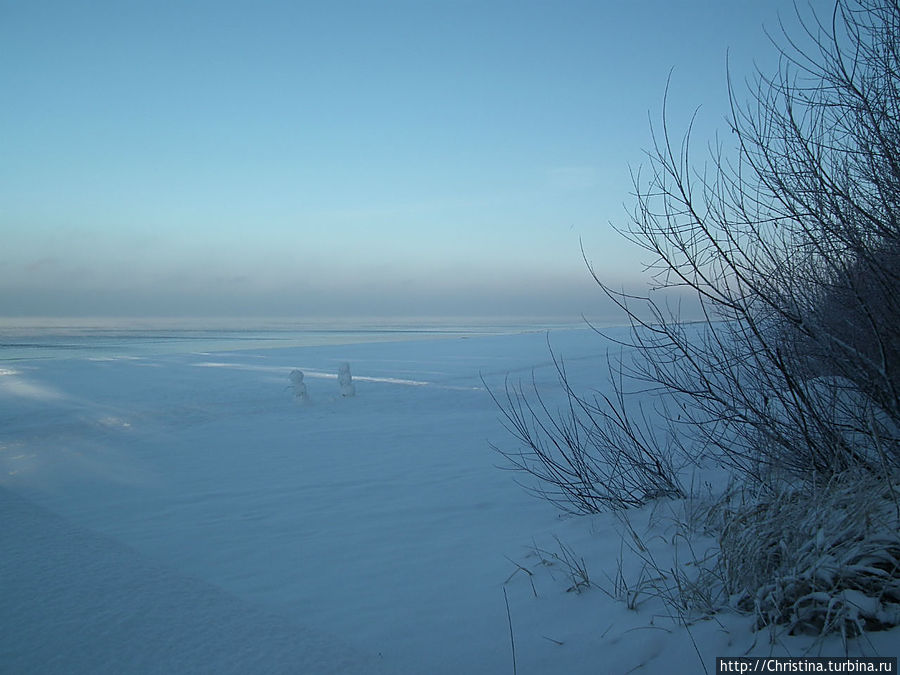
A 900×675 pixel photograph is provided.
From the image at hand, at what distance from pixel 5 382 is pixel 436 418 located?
13294 mm

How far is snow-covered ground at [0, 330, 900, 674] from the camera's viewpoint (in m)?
3.21

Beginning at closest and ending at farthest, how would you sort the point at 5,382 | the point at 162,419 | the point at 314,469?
1. the point at 314,469
2. the point at 162,419
3. the point at 5,382

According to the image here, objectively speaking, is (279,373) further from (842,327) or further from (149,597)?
(842,327)

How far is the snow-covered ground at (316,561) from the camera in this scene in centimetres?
321

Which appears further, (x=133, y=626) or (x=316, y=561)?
(x=316, y=561)

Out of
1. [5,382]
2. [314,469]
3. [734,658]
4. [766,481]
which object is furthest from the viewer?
[5,382]

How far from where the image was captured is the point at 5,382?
16.4 meters

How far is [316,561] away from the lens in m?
4.75

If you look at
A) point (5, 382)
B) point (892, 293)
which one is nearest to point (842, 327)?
point (892, 293)

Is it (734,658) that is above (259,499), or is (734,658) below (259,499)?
above

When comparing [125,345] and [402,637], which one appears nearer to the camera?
[402,637]

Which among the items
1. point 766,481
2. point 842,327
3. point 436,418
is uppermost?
point 842,327

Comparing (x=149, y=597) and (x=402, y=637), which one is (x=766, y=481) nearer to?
(x=402, y=637)

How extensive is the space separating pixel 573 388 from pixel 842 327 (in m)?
10.8
